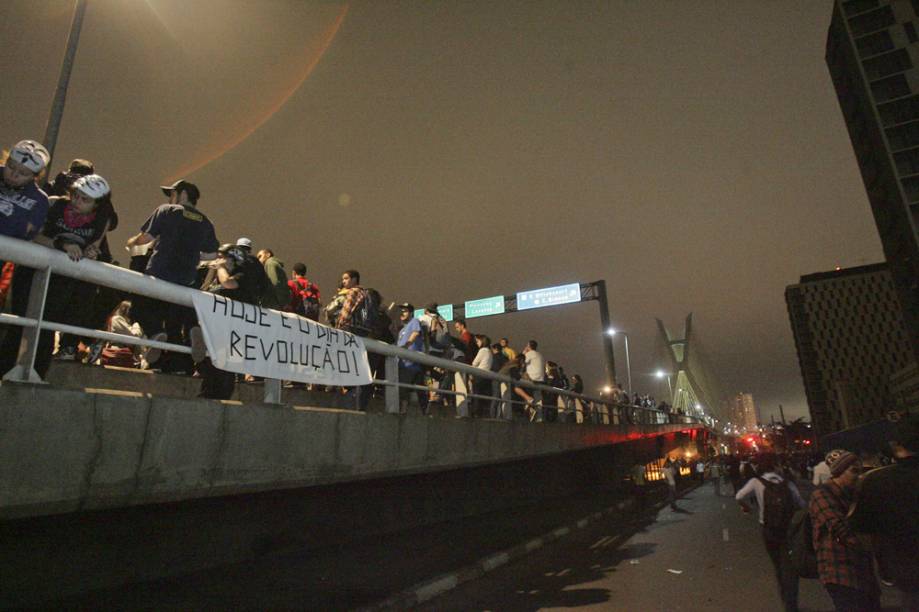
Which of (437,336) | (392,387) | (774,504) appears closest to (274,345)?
(392,387)

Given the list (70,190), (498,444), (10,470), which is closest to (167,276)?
(70,190)

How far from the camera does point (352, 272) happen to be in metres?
8.16

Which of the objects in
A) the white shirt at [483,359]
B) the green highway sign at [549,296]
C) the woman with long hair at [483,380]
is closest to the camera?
the woman with long hair at [483,380]

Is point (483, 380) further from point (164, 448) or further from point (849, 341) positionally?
point (849, 341)

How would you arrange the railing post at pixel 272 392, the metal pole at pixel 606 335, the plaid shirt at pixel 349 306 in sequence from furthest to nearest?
the metal pole at pixel 606 335
the plaid shirt at pixel 349 306
the railing post at pixel 272 392

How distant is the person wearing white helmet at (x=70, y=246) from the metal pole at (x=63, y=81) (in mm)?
5358

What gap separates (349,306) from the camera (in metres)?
7.42

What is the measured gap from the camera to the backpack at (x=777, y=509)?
21.1 ft

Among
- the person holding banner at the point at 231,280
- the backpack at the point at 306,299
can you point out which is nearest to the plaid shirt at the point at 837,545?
the person holding banner at the point at 231,280

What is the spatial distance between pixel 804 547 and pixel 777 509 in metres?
2.73

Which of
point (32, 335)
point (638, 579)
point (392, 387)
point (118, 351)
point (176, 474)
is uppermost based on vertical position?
point (118, 351)

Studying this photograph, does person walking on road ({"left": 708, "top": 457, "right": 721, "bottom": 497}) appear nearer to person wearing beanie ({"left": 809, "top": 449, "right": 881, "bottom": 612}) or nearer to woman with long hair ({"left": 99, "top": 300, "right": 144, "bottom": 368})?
person wearing beanie ({"left": 809, "top": 449, "right": 881, "bottom": 612})

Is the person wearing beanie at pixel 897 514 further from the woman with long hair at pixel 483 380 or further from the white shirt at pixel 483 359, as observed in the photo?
the white shirt at pixel 483 359

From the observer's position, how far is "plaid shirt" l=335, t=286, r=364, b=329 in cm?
731
